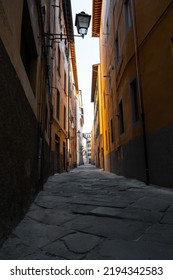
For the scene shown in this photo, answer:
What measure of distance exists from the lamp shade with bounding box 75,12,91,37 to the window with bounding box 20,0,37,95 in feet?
8.95

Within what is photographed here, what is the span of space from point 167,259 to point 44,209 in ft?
7.58

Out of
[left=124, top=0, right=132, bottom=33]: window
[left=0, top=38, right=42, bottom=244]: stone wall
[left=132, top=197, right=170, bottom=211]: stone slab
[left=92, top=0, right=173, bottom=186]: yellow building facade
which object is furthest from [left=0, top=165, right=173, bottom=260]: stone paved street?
[left=124, top=0, right=132, bottom=33]: window

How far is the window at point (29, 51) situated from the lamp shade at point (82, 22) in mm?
2727

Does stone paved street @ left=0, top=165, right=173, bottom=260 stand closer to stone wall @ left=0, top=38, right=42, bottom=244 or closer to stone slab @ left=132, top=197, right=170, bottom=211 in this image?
stone slab @ left=132, top=197, right=170, bottom=211

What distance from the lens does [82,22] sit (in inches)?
256

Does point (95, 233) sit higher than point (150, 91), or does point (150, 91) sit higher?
point (150, 91)

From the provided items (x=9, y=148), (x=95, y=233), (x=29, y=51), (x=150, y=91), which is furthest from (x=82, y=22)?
(x=95, y=233)

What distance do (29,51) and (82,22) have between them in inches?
116

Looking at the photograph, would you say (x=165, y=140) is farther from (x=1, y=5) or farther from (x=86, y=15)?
(x=86, y=15)

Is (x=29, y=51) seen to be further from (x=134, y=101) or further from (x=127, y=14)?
(x=127, y=14)

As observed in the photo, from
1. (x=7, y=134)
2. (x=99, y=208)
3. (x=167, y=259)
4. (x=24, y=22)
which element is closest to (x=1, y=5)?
(x=7, y=134)

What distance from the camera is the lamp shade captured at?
253 inches

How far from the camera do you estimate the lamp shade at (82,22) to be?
21.1 ft

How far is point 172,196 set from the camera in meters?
4.02
